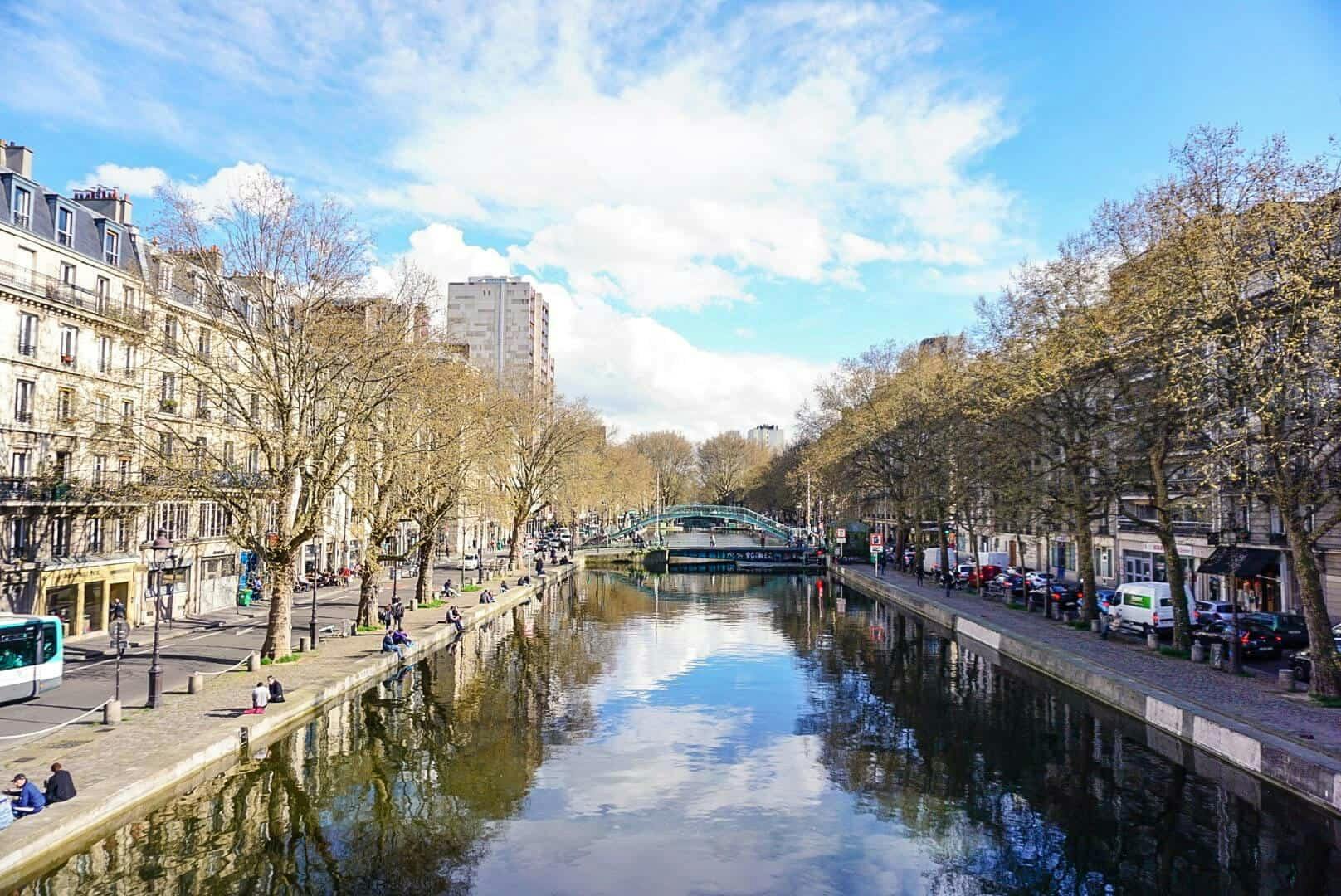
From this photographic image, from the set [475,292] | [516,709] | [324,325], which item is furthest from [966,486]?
[475,292]

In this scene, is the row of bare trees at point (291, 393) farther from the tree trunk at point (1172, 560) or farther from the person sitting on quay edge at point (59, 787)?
the tree trunk at point (1172, 560)

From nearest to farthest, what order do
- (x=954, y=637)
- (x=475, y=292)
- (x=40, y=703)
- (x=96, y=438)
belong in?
(x=40, y=703)
(x=96, y=438)
(x=954, y=637)
(x=475, y=292)

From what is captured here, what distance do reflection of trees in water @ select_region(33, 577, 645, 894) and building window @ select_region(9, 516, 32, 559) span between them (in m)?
14.6

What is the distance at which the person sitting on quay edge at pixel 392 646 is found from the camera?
35.7m

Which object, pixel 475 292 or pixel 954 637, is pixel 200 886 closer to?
pixel 954 637

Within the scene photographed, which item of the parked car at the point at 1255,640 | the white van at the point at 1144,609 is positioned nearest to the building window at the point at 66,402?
the parked car at the point at 1255,640

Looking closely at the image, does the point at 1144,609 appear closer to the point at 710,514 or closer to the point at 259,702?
the point at 259,702

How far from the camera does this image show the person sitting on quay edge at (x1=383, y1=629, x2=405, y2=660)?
117ft

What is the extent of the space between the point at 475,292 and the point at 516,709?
132967 mm

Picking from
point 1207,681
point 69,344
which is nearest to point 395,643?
point 69,344

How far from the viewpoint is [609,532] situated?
365 ft

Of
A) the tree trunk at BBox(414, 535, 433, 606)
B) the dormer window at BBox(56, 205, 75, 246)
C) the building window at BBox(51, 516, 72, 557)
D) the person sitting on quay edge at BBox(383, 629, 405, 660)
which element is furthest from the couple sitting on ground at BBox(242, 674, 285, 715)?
the tree trunk at BBox(414, 535, 433, 606)

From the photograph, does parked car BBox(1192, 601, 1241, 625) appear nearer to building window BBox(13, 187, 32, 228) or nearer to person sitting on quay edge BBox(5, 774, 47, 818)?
person sitting on quay edge BBox(5, 774, 47, 818)

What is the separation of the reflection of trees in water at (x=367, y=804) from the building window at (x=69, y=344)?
18.1 m
